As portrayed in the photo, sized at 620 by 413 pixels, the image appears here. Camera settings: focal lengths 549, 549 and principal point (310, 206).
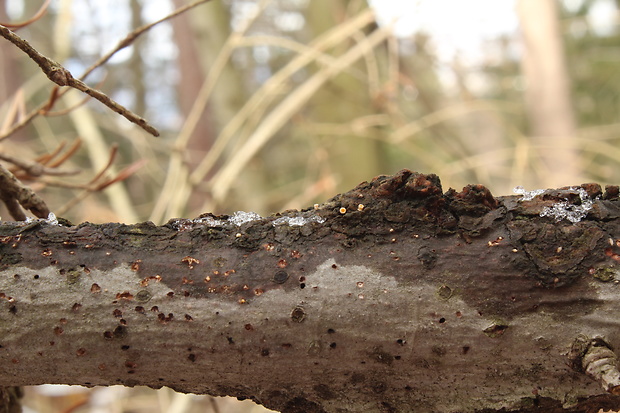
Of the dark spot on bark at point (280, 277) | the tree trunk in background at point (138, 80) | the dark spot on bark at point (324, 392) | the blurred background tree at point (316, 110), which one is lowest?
the dark spot on bark at point (324, 392)

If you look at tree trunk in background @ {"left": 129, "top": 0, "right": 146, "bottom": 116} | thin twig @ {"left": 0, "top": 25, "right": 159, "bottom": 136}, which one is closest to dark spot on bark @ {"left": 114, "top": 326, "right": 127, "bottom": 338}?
thin twig @ {"left": 0, "top": 25, "right": 159, "bottom": 136}

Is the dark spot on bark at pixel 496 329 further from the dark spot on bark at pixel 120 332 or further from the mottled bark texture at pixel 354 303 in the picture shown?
the dark spot on bark at pixel 120 332

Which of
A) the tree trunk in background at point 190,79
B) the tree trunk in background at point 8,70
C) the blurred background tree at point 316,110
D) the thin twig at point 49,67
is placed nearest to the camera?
the thin twig at point 49,67

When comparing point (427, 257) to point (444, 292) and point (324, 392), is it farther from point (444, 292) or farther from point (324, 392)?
point (324, 392)

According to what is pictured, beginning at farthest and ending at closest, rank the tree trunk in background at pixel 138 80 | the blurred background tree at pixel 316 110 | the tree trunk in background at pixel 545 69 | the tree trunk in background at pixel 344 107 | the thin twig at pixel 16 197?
1. the tree trunk in background at pixel 138 80
2. the tree trunk in background at pixel 545 69
3. the tree trunk in background at pixel 344 107
4. the blurred background tree at pixel 316 110
5. the thin twig at pixel 16 197

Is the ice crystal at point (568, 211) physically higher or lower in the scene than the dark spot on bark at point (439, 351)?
higher

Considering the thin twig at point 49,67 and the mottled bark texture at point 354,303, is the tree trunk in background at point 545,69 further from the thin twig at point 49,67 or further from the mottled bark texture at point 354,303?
the thin twig at point 49,67

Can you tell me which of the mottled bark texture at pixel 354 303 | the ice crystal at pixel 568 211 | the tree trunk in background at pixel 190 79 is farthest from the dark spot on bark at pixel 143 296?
the tree trunk in background at pixel 190 79

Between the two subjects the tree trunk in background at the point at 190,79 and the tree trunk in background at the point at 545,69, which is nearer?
the tree trunk in background at the point at 545,69

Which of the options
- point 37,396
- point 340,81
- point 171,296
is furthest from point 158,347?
point 37,396
